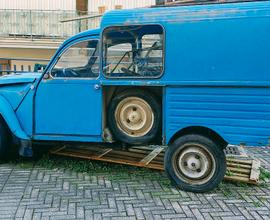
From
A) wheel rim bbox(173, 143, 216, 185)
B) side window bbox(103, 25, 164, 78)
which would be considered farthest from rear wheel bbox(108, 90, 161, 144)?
wheel rim bbox(173, 143, 216, 185)

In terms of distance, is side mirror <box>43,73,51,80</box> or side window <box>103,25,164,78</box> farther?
side mirror <box>43,73,51,80</box>

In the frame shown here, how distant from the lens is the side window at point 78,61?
4.94 meters

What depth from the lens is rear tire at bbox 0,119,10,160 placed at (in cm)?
552

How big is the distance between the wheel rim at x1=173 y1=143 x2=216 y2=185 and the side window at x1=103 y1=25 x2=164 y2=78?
1.05 meters

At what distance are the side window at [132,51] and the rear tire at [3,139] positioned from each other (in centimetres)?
197

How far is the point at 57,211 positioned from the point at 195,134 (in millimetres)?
1912

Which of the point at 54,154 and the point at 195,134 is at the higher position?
the point at 195,134

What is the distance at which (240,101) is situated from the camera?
4215 mm

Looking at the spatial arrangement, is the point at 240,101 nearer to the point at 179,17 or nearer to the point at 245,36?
the point at 245,36

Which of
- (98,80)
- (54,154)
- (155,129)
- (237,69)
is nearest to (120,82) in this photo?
(98,80)

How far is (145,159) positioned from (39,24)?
1046cm

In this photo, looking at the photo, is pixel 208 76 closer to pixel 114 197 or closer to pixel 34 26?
pixel 114 197

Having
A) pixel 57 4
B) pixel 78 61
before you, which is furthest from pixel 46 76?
pixel 57 4

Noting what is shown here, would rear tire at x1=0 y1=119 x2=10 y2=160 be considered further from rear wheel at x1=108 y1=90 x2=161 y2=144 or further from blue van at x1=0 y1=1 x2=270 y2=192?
rear wheel at x1=108 y1=90 x2=161 y2=144
